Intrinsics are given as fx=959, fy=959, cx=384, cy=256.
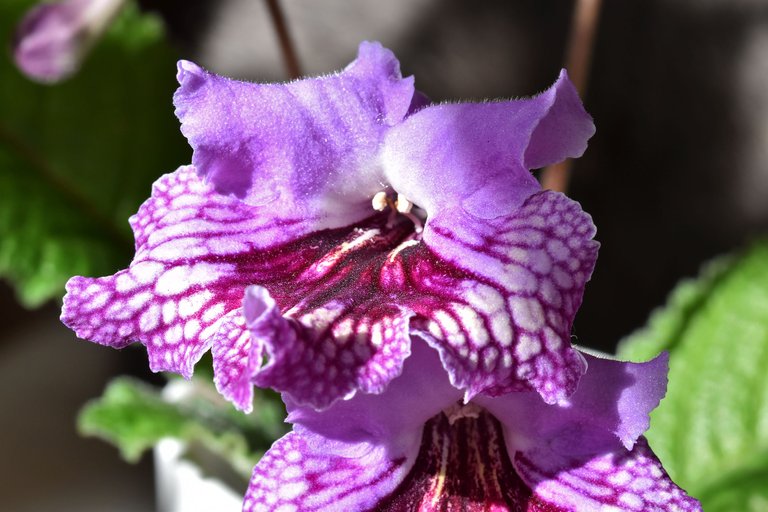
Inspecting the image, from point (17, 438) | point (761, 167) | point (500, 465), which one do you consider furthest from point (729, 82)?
point (17, 438)

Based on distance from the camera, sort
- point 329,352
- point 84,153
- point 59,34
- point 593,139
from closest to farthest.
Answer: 1. point 329,352
2. point 59,34
3. point 84,153
4. point 593,139

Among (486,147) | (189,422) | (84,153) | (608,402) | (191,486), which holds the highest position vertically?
(486,147)

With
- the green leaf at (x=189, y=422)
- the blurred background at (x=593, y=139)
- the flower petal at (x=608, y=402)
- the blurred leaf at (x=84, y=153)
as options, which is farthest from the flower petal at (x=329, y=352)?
the blurred background at (x=593, y=139)

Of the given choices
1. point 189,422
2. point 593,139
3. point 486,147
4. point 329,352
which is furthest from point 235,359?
point 593,139

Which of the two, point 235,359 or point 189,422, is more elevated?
point 235,359

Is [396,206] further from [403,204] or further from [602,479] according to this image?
[602,479]

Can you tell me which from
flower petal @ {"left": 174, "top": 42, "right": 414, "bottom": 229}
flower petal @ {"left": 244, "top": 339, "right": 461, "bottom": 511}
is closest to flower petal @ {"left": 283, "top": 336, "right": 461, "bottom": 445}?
flower petal @ {"left": 244, "top": 339, "right": 461, "bottom": 511}
